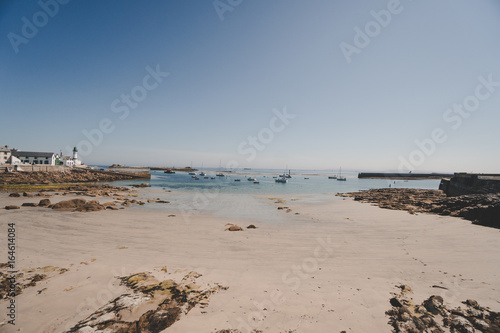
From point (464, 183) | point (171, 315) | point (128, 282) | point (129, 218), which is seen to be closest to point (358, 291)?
point (171, 315)

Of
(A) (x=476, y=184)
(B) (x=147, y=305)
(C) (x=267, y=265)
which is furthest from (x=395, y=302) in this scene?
(A) (x=476, y=184)

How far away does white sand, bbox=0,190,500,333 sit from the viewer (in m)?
5.34

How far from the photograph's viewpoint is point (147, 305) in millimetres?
5469

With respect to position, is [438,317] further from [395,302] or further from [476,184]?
[476,184]

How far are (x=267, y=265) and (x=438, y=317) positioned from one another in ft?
18.2

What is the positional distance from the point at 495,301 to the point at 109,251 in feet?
49.5

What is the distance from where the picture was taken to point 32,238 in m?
11.3

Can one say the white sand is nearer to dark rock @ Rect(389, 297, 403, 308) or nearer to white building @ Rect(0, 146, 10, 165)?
dark rock @ Rect(389, 297, 403, 308)

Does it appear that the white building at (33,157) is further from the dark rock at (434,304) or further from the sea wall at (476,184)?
the sea wall at (476,184)

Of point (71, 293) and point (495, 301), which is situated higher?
point (495, 301)

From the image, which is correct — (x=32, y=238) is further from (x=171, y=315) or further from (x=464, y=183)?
(x=464, y=183)

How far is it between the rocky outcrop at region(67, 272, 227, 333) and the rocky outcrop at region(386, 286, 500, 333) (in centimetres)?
514

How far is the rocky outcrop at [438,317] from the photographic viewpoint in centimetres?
487

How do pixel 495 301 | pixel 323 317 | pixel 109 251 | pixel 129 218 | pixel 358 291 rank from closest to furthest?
pixel 323 317, pixel 495 301, pixel 358 291, pixel 109 251, pixel 129 218
